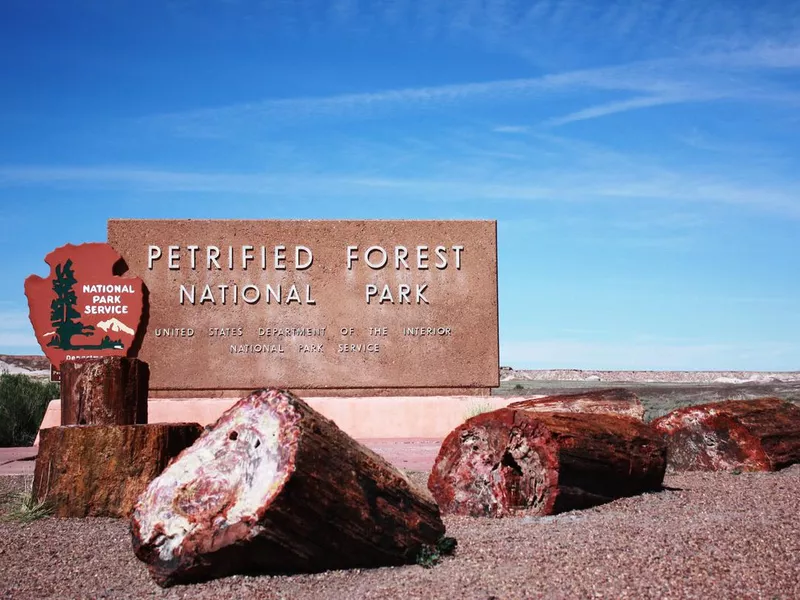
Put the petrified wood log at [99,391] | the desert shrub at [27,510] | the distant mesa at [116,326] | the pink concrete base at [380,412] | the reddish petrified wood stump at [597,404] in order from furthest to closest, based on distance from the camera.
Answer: the distant mesa at [116,326] < the pink concrete base at [380,412] < the reddish petrified wood stump at [597,404] < the petrified wood log at [99,391] < the desert shrub at [27,510]

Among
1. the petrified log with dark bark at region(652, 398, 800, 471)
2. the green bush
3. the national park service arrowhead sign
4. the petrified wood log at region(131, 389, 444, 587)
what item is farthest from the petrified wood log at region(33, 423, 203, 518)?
the green bush

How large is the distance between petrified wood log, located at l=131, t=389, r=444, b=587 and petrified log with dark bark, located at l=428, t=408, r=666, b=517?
5.64ft

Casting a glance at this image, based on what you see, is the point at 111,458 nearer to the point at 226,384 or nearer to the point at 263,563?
the point at 263,563

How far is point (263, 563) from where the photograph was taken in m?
5.21

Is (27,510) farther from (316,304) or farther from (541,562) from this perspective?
(316,304)

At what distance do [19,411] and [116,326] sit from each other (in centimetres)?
371

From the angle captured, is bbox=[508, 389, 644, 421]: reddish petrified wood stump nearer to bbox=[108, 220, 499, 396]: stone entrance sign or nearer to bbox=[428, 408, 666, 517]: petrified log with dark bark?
bbox=[428, 408, 666, 517]: petrified log with dark bark

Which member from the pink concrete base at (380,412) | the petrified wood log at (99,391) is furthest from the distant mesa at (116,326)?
the petrified wood log at (99,391)

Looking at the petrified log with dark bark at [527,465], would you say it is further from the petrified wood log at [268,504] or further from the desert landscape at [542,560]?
the petrified wood log at [268,504]

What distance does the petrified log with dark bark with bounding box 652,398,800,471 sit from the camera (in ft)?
31.2

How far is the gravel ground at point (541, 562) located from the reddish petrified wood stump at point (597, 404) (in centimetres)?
280

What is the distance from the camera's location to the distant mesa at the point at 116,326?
1497 centimetres


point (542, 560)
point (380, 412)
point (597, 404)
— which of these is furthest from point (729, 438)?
point (380, 412)

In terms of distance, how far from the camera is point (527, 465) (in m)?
7.12
